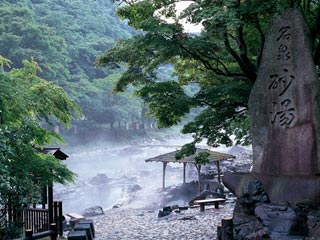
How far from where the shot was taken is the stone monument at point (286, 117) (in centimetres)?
709

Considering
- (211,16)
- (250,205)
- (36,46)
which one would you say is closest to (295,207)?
(250,205)

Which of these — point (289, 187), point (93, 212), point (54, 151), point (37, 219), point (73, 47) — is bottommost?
point (93, 212)

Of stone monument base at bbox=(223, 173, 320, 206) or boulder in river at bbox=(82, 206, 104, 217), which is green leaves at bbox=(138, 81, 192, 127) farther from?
boulder in river at bbox=(82, 206, 104, 217)

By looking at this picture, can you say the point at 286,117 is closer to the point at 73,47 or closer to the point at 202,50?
the point at 202,50

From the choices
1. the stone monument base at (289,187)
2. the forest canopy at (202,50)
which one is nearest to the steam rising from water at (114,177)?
the forest canopy at (202,50)

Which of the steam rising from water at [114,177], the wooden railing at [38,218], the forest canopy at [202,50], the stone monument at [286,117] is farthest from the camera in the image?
the steam rising from water at [114,177]

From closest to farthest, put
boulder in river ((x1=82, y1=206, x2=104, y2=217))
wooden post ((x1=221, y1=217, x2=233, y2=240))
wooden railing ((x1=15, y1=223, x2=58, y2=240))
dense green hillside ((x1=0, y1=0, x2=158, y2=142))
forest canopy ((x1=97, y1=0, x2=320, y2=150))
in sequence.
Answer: wooden railing ((x1=15, y1=223, x2=58, y2=240)) < wooden post ((x1=221, y1=217, x2=233, y2=240)) < forest canopy ((x1=97, y1=0, x2=320, y2=150)) < boulder in river ((x1=82, y1=206, x2=104, y2=217)) < dense green hillside ((x1=0, y1=0, x2=158, y2=142))

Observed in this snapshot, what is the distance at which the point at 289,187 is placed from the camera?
7.10 meters

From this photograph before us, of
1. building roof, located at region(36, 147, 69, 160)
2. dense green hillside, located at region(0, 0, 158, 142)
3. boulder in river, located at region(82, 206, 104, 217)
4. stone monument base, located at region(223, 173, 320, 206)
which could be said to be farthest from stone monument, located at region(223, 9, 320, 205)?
dense green hillside, located at region(0, 0, 158, 142)

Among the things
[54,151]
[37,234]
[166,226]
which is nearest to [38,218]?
[54,151]

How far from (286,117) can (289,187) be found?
1304mm

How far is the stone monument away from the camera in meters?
7.09

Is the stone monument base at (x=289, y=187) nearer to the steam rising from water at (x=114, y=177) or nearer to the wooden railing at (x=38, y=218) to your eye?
the wooden railing at (x=38, y=218)

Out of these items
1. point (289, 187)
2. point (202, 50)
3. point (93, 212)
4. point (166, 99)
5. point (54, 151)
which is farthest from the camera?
point (93, 212)
